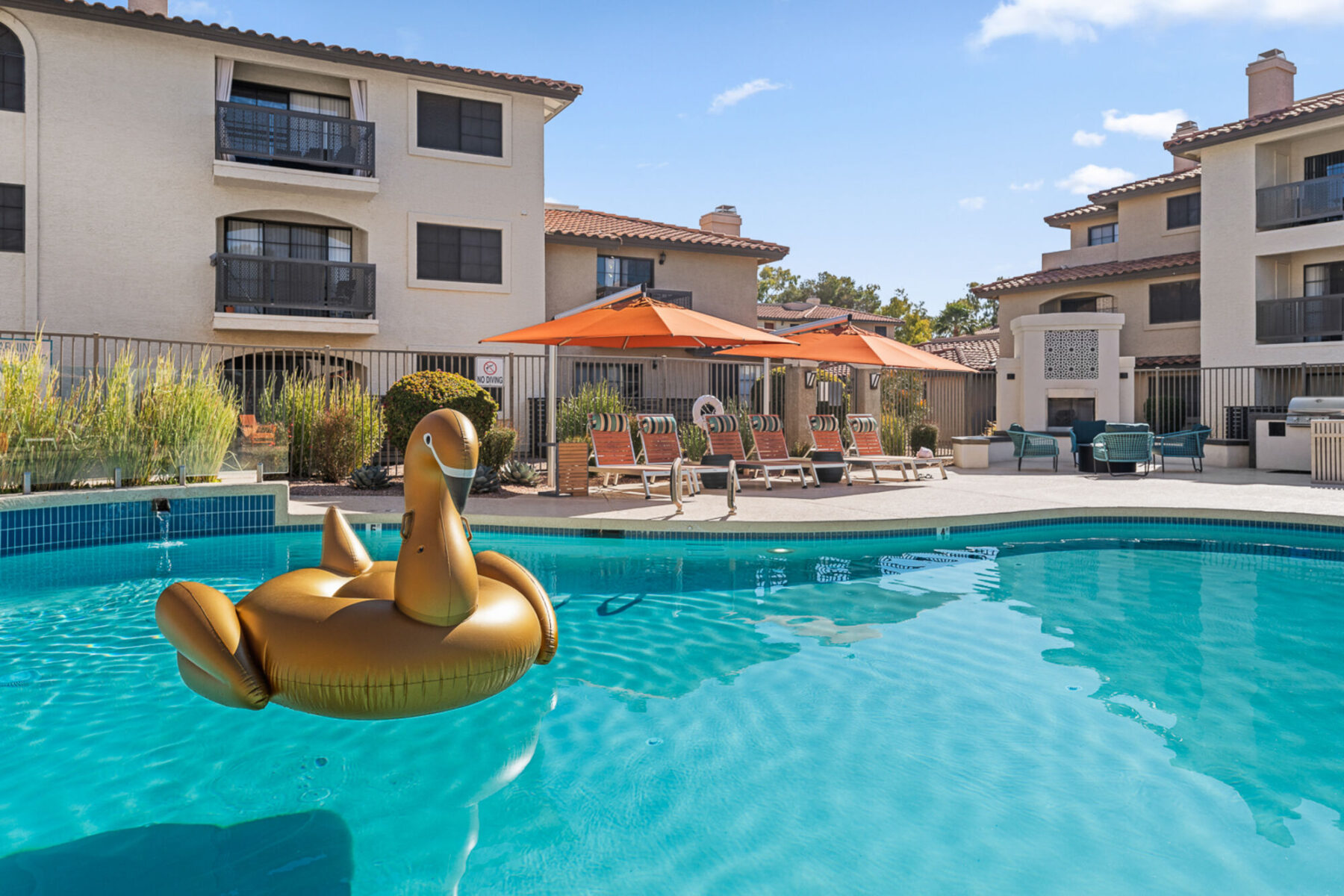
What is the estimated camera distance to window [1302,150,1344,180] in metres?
19.6

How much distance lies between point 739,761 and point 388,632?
5.12 feet

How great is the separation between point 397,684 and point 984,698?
2.88m

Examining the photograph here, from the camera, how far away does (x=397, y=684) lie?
9.48 feet

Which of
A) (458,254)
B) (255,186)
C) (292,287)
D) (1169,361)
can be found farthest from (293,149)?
(1169,361)

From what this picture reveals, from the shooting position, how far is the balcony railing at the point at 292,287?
16.1 meters

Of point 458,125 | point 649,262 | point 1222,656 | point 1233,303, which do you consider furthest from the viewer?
point 649,262

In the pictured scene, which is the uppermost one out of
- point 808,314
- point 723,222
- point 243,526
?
point 723,222

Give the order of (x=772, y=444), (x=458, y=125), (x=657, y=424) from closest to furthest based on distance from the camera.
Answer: (x=657, y=424), (x=772, y=444), (x=458, y=125)

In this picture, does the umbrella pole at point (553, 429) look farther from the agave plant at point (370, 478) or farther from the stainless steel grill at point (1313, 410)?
the stainless steel grill at point (1313, 410)

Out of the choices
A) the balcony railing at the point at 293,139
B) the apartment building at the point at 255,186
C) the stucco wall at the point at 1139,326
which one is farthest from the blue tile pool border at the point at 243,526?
the stucco wall at the point at 1139,326

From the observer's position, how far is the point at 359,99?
57.7ft

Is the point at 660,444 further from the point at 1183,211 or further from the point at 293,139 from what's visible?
the point at 1183,211

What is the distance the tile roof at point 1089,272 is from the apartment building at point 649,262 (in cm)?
789

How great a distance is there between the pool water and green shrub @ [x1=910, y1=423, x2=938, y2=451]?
31.6 feet
